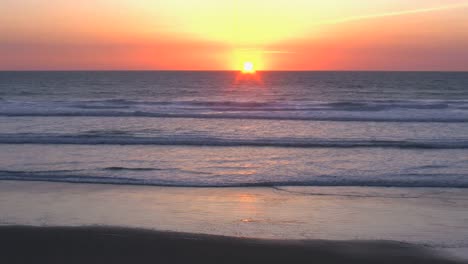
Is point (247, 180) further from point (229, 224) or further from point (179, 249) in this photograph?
point (179, 249)

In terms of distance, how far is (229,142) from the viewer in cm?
1623

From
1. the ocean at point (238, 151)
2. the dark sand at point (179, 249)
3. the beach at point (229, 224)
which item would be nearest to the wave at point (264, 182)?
the ocean at point (238, 151)

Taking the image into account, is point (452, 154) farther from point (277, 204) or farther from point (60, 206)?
point (60, 206)

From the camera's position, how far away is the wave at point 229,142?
15709 millimetres

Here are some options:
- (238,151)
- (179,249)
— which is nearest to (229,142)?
(238,151)

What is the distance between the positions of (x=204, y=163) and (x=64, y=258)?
6.72m

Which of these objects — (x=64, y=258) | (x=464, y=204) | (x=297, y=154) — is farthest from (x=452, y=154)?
(x=64, y=258)

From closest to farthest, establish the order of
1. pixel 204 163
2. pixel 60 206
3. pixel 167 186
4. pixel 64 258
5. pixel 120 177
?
1. pixel 64 258
2. pixel 60 206
3. pixel 167 186
4. pixel 120 177
5. pixel 204 163

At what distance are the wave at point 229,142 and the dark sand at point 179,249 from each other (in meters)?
9.11

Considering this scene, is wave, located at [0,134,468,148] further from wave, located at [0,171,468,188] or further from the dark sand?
the dark sand

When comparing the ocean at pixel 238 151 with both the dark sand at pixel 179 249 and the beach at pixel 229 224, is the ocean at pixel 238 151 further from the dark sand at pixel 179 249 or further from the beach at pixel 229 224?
the dark sand at pixel 179 249

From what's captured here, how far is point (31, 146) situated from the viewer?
15477 millimetres

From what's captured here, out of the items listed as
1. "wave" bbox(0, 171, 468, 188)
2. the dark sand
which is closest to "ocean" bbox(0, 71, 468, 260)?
"wave" bbox(0, 171, 468, 188)

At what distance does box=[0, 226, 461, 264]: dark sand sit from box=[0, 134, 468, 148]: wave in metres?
9.11
